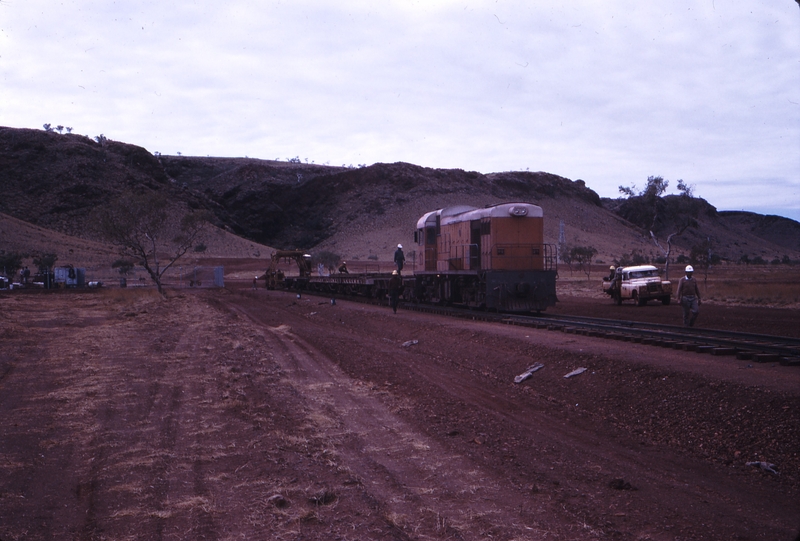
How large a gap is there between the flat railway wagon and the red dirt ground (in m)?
6.93

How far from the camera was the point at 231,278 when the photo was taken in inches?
2702

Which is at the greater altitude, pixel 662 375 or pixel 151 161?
pixel 151 161

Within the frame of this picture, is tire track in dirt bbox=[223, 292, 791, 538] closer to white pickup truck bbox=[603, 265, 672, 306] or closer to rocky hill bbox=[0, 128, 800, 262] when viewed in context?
white pickup truck bbox=[603, 265, 672, 306]

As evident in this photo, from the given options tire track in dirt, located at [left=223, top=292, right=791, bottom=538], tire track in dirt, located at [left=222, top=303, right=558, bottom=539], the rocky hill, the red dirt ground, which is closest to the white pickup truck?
the red dirt ground

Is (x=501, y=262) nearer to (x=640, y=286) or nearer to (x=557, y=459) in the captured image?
(x=640, y=286)

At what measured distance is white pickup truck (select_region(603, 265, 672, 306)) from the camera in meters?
29.5

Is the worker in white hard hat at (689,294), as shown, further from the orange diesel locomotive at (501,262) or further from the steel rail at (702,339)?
the orange diesel locomotive at (501,262)

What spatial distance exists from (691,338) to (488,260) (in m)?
9.76

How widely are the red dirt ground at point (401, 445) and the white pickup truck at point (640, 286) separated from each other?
16271mm

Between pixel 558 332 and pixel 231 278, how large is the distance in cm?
5658

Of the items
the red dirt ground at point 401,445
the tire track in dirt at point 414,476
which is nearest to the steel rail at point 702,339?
the red dirt ground at point 401,445

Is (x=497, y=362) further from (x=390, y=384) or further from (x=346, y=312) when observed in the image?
(x=346, y=312)

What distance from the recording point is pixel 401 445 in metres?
7.79

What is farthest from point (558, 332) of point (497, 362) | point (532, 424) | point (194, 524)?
point (194, 524)
